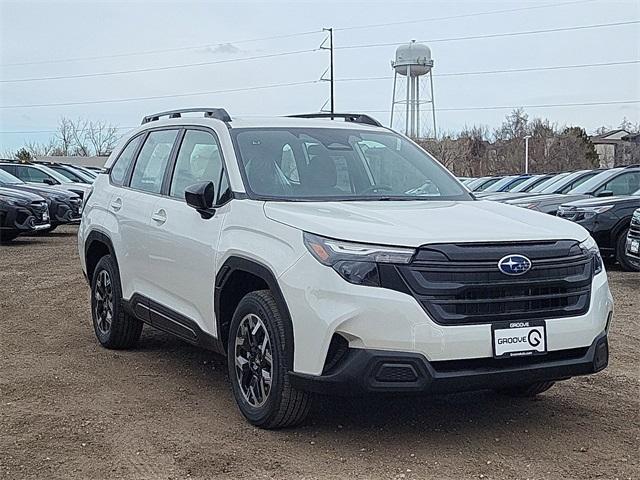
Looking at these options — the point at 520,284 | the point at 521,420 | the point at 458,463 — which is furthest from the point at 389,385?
the point at 521,420

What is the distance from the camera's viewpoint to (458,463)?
4.32 metres

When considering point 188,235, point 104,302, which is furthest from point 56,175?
point 188,235

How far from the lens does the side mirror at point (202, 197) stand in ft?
17.5

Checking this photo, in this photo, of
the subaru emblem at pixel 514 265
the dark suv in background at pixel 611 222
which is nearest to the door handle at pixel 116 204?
the subaru emblem at pixel 514 265

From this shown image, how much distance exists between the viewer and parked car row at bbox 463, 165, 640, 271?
39.2 feet

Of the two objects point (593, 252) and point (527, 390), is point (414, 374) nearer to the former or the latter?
point (593, 252)

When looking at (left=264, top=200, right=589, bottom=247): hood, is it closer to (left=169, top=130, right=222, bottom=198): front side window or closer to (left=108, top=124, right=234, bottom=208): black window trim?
(left=108, top=124, right=234, bottom=208): black window trim

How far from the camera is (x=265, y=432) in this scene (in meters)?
4.77

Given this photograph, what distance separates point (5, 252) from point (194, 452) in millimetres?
11612

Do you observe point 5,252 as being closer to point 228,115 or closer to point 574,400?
point 228,115

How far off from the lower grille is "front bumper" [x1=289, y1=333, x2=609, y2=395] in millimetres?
225

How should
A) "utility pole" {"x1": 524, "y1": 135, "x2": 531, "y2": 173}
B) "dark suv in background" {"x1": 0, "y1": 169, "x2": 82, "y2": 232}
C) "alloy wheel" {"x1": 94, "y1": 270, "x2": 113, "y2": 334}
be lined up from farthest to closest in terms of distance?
"utility pole" {"x1": 524, "y1": 135, "x2": 531, "y2": 173} < "dark suv in background" {"x1": 0, "y1": 169, "x2": 82, "y2": 232} < "alloy wheel" {"x1": 94, "y1": 270, "x2": 113, "y2": 334}

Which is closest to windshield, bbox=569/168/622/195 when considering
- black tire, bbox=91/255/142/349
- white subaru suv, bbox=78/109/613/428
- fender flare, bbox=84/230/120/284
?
white subaru suv, bbox=78/109/613/428

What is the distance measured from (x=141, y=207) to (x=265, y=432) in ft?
7.52
